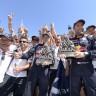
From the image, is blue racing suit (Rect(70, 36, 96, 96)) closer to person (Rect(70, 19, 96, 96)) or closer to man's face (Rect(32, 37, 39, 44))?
person (Rect(70, 19, 96, 96))

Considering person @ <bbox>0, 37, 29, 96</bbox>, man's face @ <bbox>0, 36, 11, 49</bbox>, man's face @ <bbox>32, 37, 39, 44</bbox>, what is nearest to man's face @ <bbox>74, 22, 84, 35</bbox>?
person @ <bbox>0, 37, 29, 96</bbox>

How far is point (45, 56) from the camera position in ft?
16.7

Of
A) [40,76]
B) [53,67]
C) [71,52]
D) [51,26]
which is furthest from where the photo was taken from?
[51,26]

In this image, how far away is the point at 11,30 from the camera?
25.8 feet

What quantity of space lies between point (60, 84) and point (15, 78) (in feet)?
4.00

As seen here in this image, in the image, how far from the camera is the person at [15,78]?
17.3 ft

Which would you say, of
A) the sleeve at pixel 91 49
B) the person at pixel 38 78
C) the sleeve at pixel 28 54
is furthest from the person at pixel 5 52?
the sleeve at pixel 91 49

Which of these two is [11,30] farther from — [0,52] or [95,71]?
[95,71]

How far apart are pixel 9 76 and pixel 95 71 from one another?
2.27 m

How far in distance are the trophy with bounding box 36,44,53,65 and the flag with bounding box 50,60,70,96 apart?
0.42m

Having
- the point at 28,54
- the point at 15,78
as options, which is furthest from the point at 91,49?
the point at 15,78

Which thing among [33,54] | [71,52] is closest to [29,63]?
[33,54]

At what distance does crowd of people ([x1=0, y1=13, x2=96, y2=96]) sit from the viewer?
4711mm

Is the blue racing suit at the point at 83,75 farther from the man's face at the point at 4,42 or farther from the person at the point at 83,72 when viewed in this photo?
the man's face at the point at 4,42
